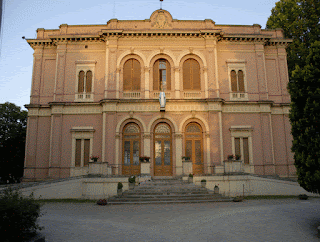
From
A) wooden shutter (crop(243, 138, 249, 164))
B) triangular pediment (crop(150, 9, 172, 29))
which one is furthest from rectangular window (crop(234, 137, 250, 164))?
triangular pediment (crop(150, 9, 172, 29))

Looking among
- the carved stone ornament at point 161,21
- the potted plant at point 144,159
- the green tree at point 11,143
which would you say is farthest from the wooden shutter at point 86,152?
the carved stone ornament at point 161,21

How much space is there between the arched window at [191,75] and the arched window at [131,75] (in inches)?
165

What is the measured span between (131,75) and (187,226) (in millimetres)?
17008

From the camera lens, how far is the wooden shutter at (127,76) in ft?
77.6

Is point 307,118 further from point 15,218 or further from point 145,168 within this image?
point 145,168

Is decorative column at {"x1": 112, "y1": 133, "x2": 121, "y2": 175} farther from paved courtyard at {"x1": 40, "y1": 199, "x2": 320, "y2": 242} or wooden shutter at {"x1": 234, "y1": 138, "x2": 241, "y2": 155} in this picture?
wooden shutter at {"x1": 234, "y1": 138, "x2": 241, "y2": 155}

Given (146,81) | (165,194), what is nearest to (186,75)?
(146,81)

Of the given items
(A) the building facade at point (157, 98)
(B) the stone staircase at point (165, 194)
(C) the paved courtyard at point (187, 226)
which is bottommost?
(C) the paved courtyard at point (187, 226)

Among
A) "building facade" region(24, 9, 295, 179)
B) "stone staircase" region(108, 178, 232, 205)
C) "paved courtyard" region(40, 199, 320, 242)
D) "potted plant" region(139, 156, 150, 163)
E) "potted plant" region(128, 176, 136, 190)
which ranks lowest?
"paved courtyard" region(40, 199, 320, 242)

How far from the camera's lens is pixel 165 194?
16453 millimetres

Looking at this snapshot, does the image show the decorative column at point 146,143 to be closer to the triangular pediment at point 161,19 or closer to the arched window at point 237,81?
the arched window at point 237,81

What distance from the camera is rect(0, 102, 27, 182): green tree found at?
2869cm

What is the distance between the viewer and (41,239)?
7012 millimetres

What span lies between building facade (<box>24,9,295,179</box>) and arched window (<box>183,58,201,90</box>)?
0.10 metres
